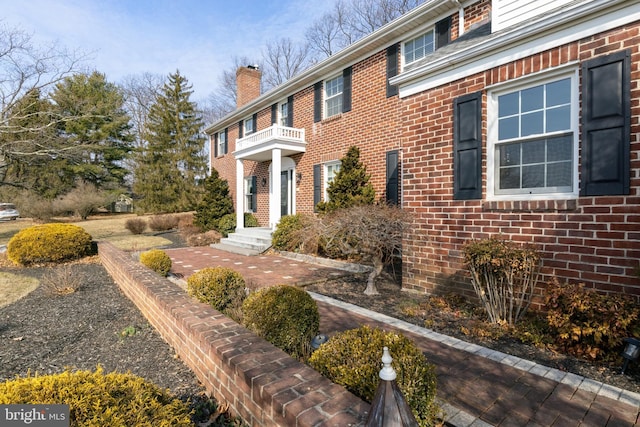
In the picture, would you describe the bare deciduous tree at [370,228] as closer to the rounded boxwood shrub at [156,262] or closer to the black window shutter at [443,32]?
the rounded boxwood shrub at [156,262]

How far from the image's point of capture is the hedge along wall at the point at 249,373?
→ 1693 mm

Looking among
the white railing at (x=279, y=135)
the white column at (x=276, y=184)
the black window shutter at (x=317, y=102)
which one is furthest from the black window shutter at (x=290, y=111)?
the white column at (x=276, y=184)

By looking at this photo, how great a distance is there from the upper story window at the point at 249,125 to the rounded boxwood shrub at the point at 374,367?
14526mm

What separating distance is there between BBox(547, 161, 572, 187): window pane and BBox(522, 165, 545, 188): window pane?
0.30 feet

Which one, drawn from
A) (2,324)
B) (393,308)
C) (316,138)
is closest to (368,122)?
(316,138)

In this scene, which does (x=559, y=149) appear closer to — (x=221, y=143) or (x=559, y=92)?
(x=559, y=92)

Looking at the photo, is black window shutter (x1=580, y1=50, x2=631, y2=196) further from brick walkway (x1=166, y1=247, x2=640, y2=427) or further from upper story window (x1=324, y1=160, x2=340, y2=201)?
Result: upper story window (x1=324, y1=160, x2=340, y2=201)

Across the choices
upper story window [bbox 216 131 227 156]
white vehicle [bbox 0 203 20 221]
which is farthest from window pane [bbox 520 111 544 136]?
A: white vehicle [bbox 0 203 20 221]

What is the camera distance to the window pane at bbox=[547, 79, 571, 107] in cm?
416

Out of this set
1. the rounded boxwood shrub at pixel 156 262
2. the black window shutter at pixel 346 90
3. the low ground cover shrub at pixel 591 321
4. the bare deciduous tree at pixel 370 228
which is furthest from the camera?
the black window shutter at pixel 346 90

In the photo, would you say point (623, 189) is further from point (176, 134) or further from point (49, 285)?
point (176, 134)

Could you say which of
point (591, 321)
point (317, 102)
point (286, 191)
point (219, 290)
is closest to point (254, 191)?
point (286, 191)

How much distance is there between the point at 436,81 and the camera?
5.37m

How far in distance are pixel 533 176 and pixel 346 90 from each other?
285 inches
